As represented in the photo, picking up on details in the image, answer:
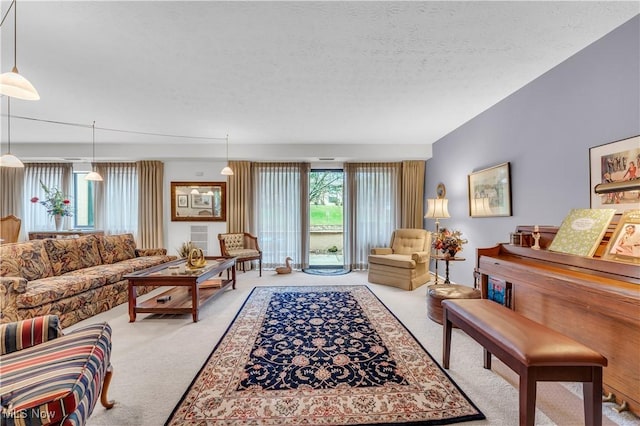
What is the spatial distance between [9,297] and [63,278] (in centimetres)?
74

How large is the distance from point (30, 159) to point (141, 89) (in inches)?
176

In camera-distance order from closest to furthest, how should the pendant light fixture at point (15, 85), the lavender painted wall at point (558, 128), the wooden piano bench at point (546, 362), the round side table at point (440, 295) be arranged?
the wooden piano bench at point (546, 362) < the pendant light fixture at point (15, 85) < the lavender painted wall at point (558, 128) < the round side table at point (440, 295)

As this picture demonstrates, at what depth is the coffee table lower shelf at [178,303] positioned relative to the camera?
117 inches

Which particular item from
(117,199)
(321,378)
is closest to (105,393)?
(321,378)

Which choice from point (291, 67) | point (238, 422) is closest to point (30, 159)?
point (291, 67)

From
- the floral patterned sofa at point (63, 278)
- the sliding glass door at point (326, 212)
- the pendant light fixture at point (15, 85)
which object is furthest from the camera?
the sliding glass door at point (326, 212)

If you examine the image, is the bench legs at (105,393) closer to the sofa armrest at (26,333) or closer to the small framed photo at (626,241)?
the sofa armrest at (26,333)

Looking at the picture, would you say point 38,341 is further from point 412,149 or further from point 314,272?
point 412,149

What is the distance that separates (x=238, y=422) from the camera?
5.11ft

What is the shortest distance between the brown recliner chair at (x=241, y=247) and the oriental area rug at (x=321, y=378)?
2.17 m

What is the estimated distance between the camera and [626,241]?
168 centimetres

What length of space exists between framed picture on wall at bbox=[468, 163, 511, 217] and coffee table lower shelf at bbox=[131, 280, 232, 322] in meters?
3.85

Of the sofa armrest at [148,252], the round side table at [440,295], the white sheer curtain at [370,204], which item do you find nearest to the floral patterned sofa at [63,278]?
the sofa armrest at [148,252]

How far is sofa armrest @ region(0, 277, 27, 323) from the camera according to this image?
2.41 m
